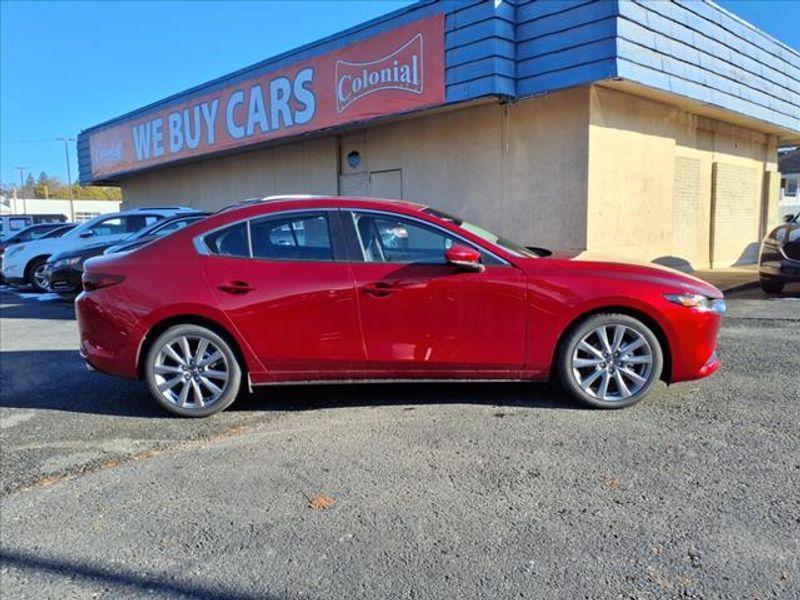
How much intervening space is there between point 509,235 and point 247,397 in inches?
297

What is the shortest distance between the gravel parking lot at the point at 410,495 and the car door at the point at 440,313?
1.27 ft

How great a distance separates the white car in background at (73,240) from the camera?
12.8 m

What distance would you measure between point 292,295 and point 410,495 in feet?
6.08

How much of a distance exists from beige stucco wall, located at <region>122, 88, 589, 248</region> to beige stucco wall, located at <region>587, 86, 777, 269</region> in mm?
352

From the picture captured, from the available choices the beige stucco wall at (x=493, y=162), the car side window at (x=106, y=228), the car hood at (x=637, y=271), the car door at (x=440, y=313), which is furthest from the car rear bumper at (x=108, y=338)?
the car side window at (x=106, y=228)

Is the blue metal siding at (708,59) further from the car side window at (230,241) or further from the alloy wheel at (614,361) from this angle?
the car side window at (230,241)

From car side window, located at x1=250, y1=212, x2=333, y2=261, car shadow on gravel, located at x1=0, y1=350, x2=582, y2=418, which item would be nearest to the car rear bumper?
car shadow on gravel, located at x1=0, y1=350, x2=582, y2=418

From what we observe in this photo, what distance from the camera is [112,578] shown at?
2721mm

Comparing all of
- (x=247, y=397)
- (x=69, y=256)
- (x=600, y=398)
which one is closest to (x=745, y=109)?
(x=600, y=398)

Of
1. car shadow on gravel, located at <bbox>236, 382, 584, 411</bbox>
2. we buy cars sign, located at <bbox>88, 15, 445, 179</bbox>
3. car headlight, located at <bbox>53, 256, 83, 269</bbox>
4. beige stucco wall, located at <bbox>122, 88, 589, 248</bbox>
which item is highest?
we buy cars sign, located at <bbox>88, 15, 445, 179</bbox>

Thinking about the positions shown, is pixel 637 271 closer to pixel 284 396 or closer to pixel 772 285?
pixel 284 396

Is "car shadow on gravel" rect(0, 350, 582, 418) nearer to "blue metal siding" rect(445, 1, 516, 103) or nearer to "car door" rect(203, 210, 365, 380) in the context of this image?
"car door" rect(203, 210, 365, 380)

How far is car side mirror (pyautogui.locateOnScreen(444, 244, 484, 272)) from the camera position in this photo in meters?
4.49

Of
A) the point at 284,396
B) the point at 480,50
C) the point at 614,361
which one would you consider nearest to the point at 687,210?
the point at 480,50
